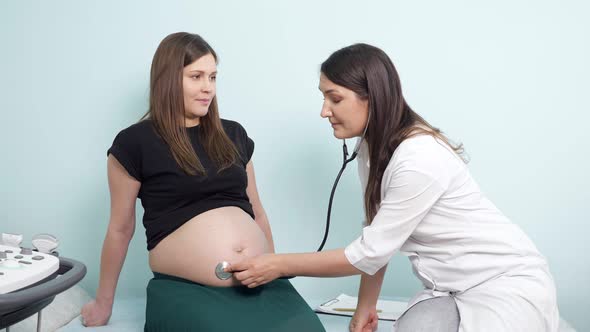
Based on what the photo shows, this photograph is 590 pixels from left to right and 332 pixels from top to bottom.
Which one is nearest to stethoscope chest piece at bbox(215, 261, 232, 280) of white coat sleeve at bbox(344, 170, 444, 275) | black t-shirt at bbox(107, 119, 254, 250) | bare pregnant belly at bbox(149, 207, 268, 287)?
bare pregnant belly at bbox(149, 207, 268, 287)

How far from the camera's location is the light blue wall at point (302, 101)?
2.09 metres

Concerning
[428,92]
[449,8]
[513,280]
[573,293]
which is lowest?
[573,293]

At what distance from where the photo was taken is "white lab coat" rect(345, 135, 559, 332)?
4.36ft

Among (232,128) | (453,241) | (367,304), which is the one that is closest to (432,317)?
(453,241)

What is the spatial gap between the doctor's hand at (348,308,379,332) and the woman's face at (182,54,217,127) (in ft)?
2.29

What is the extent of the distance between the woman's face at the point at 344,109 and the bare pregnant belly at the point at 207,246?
0.36 metres

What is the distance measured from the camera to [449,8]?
6.89 ft

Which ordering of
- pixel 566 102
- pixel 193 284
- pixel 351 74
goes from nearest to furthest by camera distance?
pixel 351 74 < pixel 193 284 < pixel 566 102

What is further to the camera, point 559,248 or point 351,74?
point 559,248

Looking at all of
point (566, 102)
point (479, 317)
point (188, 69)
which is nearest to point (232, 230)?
point (188, 69)

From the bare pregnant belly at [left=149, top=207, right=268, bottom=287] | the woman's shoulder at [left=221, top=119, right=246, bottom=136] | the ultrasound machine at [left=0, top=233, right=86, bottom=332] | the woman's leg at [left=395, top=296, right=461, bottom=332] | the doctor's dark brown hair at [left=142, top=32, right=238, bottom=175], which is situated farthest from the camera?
the woman's shoulder at [left=221, top=119, right=246, bottom=136]

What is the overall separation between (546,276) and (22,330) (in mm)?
1413

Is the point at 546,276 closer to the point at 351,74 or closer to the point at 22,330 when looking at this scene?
the point at 351,74

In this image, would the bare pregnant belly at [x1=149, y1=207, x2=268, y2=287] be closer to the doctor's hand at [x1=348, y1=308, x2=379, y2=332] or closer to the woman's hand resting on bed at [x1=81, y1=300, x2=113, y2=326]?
the woman's hand resting on bed at [x1=81, y1=300, x2=113, y2=326]
